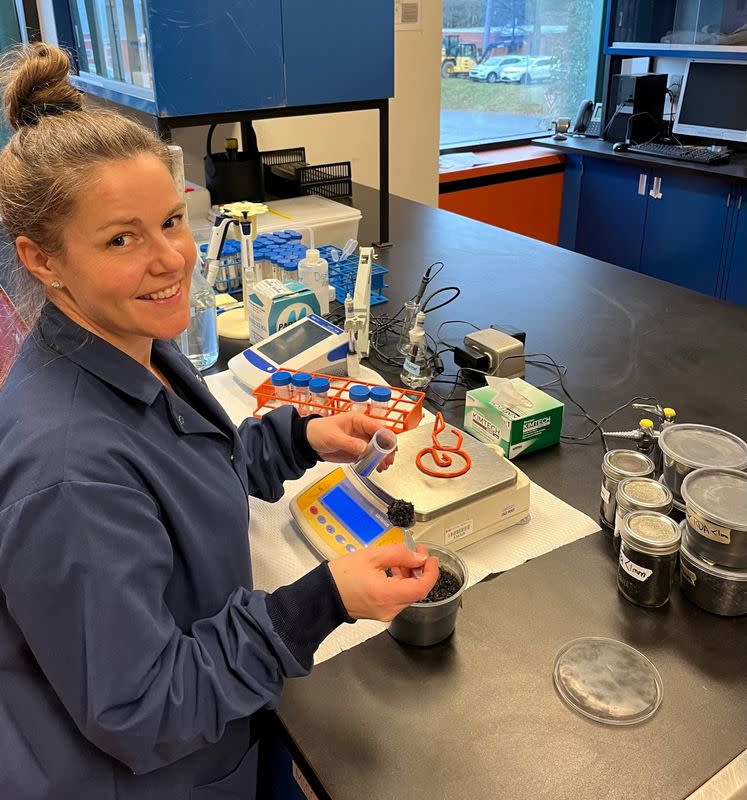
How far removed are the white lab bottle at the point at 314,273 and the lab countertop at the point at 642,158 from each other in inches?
91.7

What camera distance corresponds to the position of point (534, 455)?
129cm

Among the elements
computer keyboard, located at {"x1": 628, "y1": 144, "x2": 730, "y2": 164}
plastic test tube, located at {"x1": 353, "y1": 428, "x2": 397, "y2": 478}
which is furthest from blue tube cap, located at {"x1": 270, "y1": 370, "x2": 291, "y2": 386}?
computer keyboard, located at {"x1": 628, "y1": 144, "x2": 730, "y2": 164}

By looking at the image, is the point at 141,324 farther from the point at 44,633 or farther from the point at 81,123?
the point at 44,633

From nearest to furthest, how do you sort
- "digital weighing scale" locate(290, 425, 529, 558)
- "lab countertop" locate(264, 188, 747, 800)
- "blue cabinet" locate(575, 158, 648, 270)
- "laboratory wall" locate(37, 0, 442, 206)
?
"lab countertop" locate(264, 188, 747, 800) < "digital weighing scale" locate(290, 425, 529, 558) < "laboratory wall" locate(37, 0, 442, 206) < "blue cabinet" locate(575, 158, 648, 270)

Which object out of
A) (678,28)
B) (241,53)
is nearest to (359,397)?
(241,53)

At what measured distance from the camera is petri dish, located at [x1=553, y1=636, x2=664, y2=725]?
832 mm

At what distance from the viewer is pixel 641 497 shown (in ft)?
3.31

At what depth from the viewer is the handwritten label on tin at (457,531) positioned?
1.04m

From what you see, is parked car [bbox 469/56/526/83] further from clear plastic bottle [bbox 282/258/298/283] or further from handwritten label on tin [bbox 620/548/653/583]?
handwritten label on tin [bbox 620/548/653/583]

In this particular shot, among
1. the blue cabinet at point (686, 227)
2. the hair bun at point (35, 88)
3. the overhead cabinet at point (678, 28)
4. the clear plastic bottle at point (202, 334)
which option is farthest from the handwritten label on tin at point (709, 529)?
the overhead cabinet at point (678, 28)

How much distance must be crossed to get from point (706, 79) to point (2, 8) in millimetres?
3099

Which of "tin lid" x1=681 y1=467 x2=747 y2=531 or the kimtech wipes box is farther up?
"tin lid" x1=681 y1=467 x2=747 y2=531

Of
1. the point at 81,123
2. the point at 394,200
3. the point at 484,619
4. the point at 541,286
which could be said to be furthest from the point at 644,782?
the point at 394,200

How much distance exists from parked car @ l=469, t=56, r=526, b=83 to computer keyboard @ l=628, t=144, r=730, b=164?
89cm
